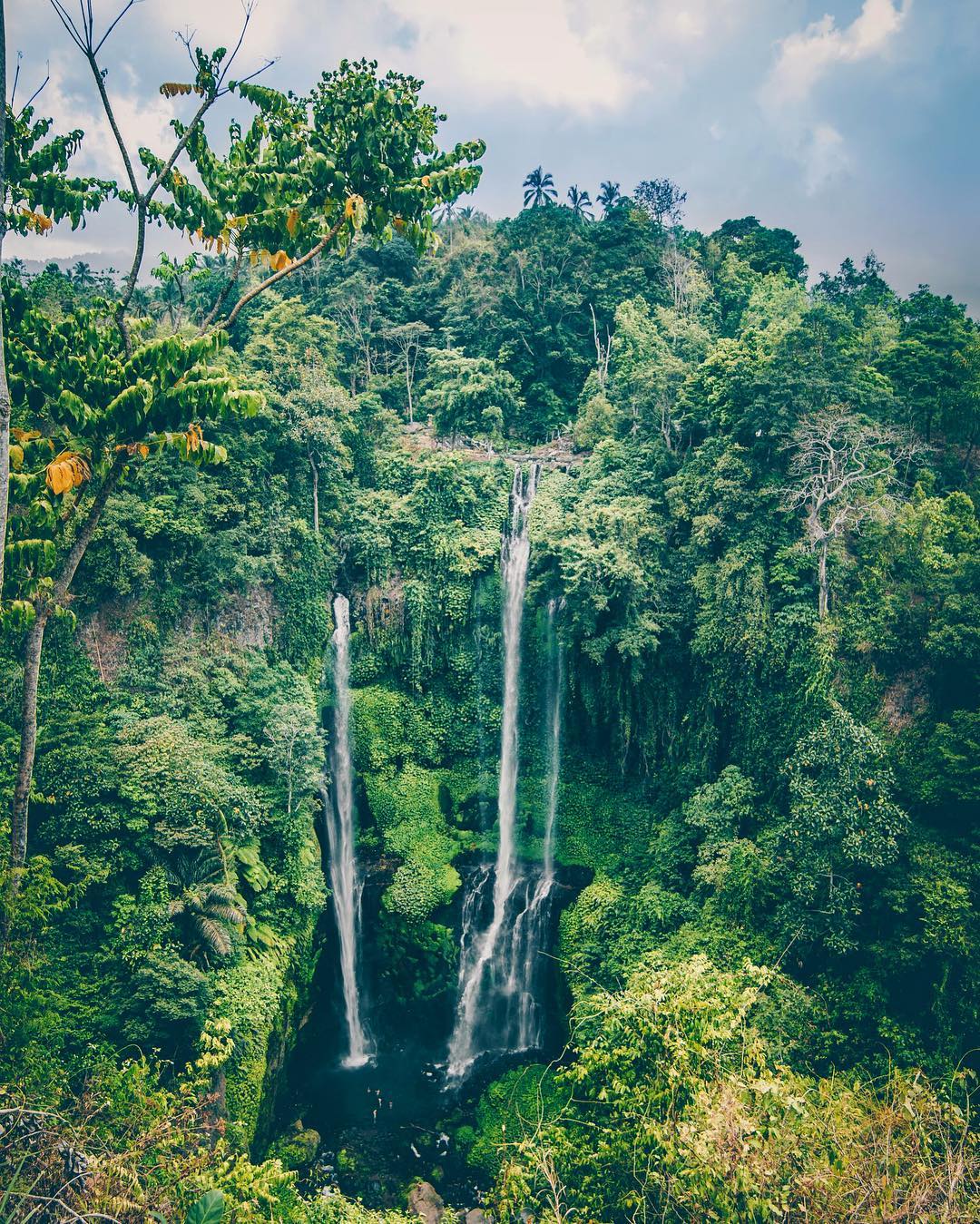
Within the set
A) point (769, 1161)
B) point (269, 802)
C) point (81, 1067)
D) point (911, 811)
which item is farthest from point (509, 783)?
point (769, 1161)

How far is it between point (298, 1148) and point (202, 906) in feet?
16.5

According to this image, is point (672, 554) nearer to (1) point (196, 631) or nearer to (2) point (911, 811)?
(2) point (911, 811)

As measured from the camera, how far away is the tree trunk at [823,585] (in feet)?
49.0

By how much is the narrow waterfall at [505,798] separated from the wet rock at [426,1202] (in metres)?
3.43

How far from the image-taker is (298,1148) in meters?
13.9

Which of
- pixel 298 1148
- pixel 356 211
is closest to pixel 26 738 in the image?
pixel 356 211

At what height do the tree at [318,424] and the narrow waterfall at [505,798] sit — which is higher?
the tree at [318,424]

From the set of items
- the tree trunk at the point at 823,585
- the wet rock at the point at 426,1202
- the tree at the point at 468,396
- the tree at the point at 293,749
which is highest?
the tree at the point at 468,396

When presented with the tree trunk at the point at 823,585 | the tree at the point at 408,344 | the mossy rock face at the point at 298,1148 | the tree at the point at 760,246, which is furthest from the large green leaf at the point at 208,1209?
the tree at the point at 760,246

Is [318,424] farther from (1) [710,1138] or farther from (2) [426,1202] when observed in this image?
(1) [710,1138]

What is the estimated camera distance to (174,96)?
659 centimetres

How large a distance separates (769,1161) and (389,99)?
30.9 ft

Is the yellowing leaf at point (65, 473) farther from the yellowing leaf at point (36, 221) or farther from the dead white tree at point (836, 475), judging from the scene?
the dead white tree at point (836, 475)

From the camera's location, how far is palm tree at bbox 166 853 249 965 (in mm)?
12680
